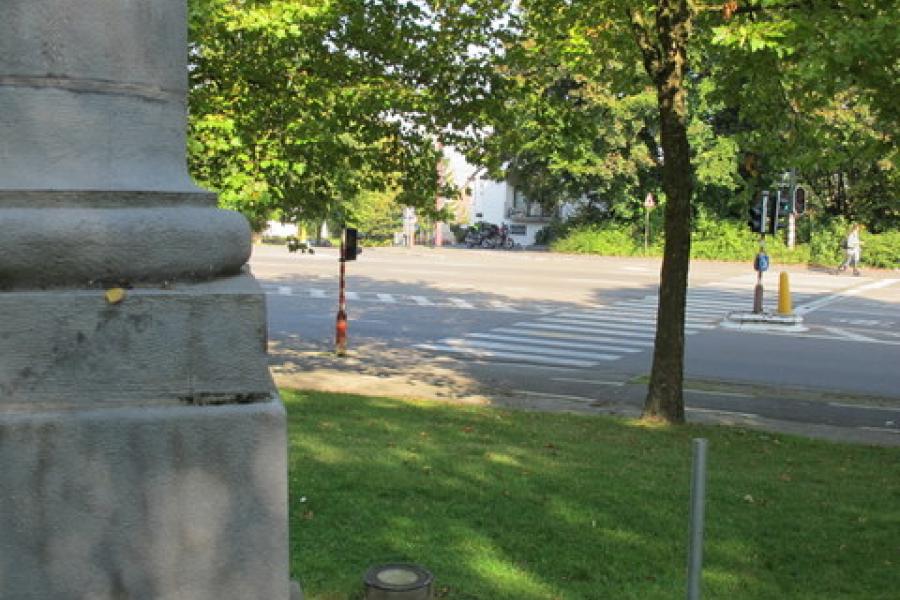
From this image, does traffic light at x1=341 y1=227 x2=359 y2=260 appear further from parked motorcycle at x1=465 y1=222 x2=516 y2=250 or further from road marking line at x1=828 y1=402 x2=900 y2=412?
parked motorcycle at x1=465 y1=222 x2=516 y2=250

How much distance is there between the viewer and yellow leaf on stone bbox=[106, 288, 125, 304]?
9.45ft

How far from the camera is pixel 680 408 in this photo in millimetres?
11336

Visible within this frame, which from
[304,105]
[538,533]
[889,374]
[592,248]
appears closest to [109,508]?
[538,533]

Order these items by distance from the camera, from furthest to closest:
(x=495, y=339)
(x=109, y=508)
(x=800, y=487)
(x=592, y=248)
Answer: (x=592, y=248), (x=495, y=339), (x=800, y=487), (x=109, y=508)

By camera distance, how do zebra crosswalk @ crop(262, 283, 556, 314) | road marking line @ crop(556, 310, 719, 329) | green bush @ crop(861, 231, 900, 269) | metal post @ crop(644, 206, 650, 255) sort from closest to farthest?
1. road marking line @ crop(556, 310, 719, 329)
2. zebra crosswalk @ crop(262, 283, 556, 314)
3. green bush @ crop(861, 231, 900, 269)
4. metal post @ crop(644, 206, 650, 255)

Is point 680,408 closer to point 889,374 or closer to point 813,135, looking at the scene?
point 813,135

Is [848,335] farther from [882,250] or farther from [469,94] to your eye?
[882,250]

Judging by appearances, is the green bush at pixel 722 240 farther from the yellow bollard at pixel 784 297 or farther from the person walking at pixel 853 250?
the yellow bollard at pixel 784 297

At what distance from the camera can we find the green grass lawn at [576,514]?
16.5 ft

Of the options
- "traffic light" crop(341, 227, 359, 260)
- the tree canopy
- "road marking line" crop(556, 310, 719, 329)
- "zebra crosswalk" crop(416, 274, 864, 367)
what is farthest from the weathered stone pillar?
"road marking line" crop(556, 310, 719, 329)

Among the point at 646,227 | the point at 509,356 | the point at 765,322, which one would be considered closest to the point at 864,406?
the point at 509,356

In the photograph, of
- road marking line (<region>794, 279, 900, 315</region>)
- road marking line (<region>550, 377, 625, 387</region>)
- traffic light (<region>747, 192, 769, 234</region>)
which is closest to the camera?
road marking line (<region>550, 377, 625, 387</region>)

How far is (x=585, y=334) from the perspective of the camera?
19.8 metres

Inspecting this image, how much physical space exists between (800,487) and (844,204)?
4223 centimetres
